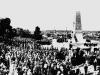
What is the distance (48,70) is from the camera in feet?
56.5

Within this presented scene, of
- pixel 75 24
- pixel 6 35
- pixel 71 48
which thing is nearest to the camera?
pixel 71 48

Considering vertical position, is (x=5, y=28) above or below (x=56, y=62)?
above

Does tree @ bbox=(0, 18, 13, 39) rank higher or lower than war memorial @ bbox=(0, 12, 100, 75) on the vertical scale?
higher

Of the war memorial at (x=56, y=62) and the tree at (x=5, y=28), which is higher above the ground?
the tree at (x=5, y=28)

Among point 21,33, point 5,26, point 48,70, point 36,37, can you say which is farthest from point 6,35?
point 48,70

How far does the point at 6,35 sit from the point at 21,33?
68.0ft

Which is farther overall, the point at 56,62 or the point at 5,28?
the point at 5,28

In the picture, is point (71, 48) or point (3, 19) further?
point (3, 19)

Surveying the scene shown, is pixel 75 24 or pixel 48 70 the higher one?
pixel 75 24

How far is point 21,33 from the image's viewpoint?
213ft

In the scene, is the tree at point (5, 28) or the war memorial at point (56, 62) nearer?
the war memorial at point (56, 62)

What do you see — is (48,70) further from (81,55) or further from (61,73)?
(81,55)

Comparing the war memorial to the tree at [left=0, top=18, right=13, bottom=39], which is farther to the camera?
the tree at [left=0, top=18, right=13, bottom=39]

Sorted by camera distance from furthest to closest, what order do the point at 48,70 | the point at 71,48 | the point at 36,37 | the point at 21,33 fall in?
the point at 21,33 < the point at 36,37 < the point at 71,48 < the point at 48,70
